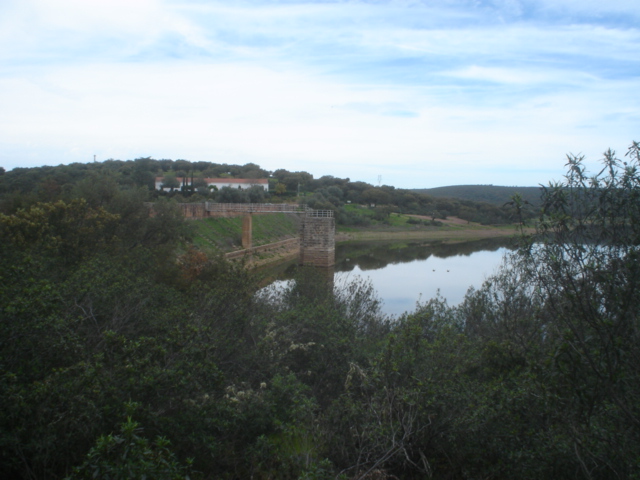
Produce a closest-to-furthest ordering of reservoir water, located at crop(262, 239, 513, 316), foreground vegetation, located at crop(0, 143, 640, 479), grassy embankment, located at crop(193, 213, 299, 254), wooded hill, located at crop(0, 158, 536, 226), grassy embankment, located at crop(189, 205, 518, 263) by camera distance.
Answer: foreground vegetation, located at crop(0, 143, 640, 479) < wooded hill, located at crop(0, 158, 536, 226) < reservoir water, located at crop(262, 239, 513, 316) < grassy embankment, located at crop(193, 213, 299, 254) < grassy embankment, located at crop(189, 205, 518, 263)

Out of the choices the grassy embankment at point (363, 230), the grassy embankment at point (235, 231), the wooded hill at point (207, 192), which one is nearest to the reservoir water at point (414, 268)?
the grassy embankment at point (363, 230)

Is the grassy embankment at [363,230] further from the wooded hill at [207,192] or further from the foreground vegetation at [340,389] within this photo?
the foreground vegetation at [340,389]

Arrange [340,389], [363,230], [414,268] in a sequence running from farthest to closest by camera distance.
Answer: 1. [363,230]
2. [414,268]
3. [340,389]

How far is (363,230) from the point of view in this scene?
54719mm

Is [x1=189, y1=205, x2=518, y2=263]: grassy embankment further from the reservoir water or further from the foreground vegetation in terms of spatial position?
the foreground vegetation

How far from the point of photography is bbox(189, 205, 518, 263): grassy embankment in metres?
34.3

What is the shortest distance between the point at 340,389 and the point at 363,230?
47.4 meters

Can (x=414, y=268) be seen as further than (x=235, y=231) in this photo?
No

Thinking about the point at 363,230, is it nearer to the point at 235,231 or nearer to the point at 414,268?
the point at 235,231

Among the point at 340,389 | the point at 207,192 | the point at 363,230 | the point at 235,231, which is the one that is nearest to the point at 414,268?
the point at 235,231

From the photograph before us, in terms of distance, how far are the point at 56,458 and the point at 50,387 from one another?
56 centimetres

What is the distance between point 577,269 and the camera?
425 cm

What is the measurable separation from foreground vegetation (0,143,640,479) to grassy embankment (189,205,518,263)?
2474cm

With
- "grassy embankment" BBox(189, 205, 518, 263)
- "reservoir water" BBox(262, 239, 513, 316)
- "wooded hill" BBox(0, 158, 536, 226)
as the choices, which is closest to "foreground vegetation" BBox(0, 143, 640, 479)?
"reservoir water" BBox(262, 239, 513, 316)
